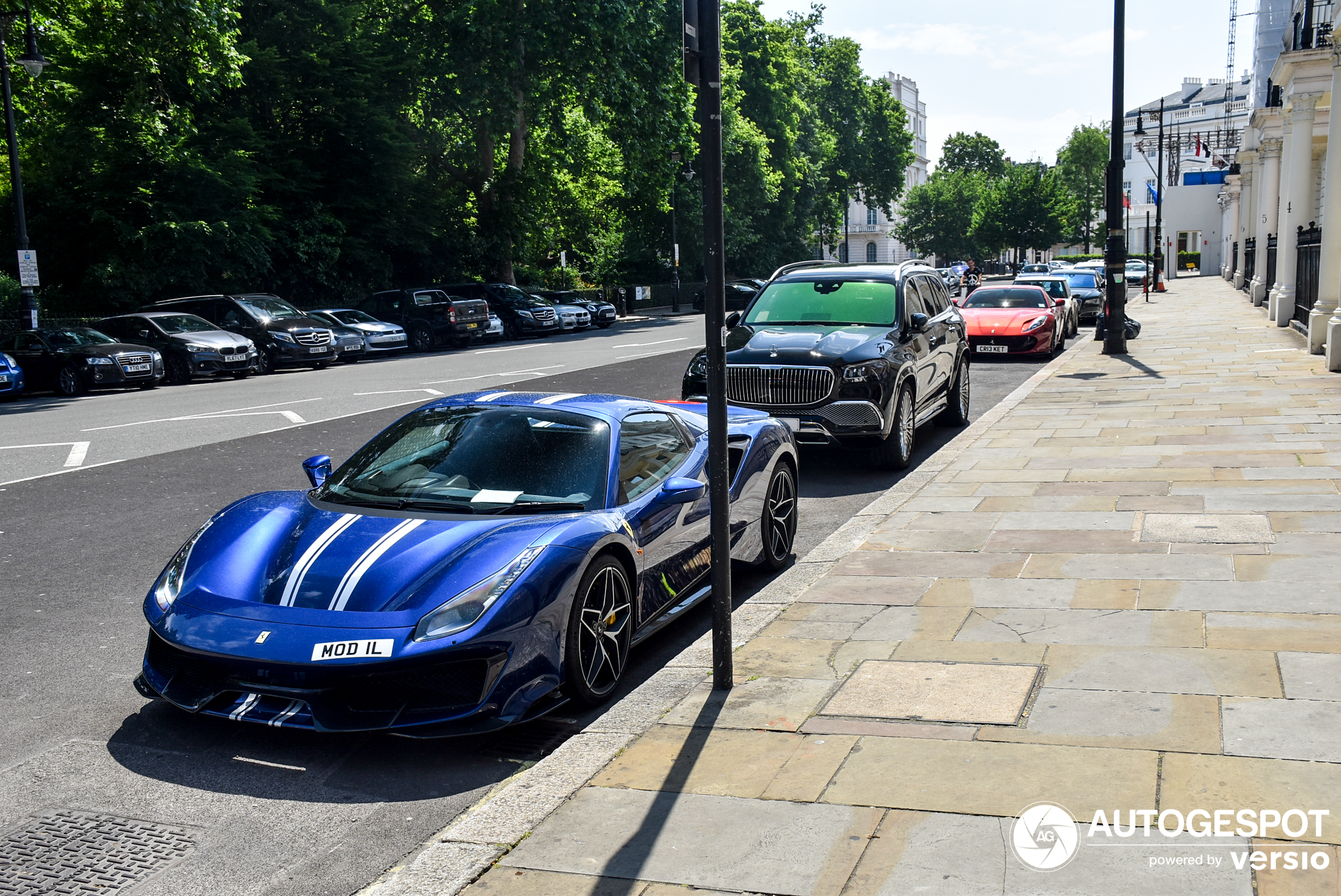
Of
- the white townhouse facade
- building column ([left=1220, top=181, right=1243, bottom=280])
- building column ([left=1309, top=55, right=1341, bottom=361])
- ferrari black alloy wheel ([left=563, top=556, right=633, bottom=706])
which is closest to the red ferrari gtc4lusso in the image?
the white townhouse facade

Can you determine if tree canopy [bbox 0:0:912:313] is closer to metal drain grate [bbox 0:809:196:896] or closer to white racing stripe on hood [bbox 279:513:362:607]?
white racing stripe on hood [bbox 279:513:362:607]

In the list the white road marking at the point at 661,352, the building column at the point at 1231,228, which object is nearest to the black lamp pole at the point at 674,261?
the building column at the point at 1231,228

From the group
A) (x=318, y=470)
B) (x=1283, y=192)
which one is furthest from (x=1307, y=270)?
(x=318, y=470)

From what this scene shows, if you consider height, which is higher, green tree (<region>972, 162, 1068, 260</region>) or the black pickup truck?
green tree (<region>972, 162, 1068, 260</region>)

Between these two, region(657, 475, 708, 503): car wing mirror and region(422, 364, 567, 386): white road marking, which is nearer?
region(657, 475, 708, 503): car wing mirror

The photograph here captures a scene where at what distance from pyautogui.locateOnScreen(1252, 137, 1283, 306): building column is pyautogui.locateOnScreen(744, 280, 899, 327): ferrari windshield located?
2583cm

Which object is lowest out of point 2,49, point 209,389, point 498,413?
point 209,389

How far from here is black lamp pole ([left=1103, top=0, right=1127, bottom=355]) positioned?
67.5 ft

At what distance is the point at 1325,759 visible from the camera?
3746mm

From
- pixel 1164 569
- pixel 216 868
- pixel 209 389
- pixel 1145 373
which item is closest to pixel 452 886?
pixel 216 868

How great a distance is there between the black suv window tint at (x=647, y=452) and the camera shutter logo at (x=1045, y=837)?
2.44 meters

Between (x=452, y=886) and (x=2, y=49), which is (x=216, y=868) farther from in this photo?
(x=2, y=49)

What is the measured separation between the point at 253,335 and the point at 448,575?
23312 mm

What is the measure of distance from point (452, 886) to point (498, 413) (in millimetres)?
2834
